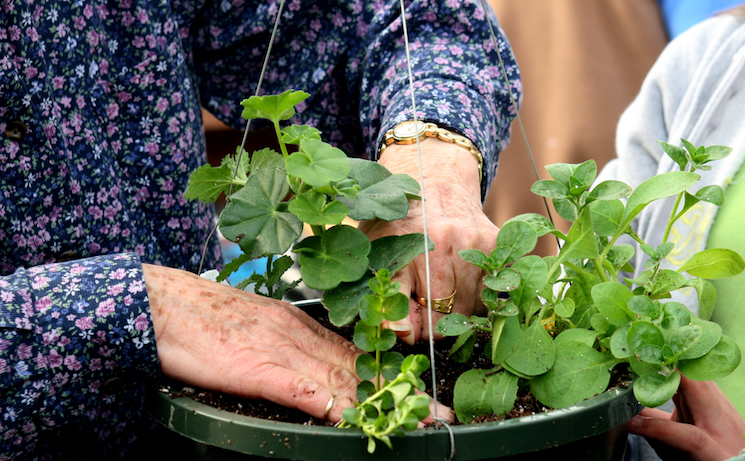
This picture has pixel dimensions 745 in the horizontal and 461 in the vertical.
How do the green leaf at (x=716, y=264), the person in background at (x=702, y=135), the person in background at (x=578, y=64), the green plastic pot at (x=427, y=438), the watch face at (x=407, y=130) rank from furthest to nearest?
the person in background at (x=578, y=64) → the person in background at (x=702, y=135) → the watch face at (x=407, y=130) → the green leaf at (x=716, y=264) → the green plastic pot at (x=427, y=438)

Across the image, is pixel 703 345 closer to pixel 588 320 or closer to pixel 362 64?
pixel 588 320

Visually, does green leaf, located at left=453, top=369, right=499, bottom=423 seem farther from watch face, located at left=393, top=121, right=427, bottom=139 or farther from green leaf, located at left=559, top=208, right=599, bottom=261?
watch face, located at left=393, top=121, right=427, bottom=139

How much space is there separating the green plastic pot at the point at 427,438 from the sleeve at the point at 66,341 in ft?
0.36

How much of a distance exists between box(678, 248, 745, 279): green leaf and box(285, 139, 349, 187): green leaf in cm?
29

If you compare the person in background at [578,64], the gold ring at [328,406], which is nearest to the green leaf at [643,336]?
the gold ring at [328,406]

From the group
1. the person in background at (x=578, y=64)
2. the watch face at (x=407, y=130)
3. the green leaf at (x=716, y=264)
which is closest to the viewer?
the green leaf at (x=716, y=264)

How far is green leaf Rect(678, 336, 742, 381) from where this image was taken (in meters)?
0.37

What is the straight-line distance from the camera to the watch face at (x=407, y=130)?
0.64m

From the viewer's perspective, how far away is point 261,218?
432mm

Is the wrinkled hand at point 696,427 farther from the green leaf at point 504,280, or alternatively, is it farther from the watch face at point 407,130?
the watch face at point 407,130

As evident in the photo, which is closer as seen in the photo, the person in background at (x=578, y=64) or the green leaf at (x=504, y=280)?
the green leaf at (x=504, y=280)

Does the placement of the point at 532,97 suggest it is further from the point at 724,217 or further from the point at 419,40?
the point at 419,40

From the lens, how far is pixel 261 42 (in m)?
0.91

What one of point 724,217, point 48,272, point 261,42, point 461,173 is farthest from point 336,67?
point 724,217
